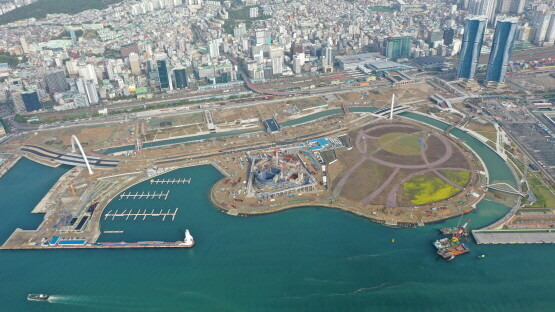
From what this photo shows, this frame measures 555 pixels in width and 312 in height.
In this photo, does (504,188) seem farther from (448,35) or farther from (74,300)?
(448,35)

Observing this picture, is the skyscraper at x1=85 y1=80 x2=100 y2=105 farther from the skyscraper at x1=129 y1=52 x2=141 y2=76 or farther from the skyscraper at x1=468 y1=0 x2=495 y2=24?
the skyscraper at x1=468 y1=0 x2=495 y2=24

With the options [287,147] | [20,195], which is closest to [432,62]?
[287,147]

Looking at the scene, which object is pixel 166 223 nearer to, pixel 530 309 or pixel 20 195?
pixel 20 195

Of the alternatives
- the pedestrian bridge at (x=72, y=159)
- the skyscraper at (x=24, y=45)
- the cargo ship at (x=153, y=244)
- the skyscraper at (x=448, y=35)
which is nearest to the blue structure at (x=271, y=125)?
the pedestrian bridge at (x=72, y=159)

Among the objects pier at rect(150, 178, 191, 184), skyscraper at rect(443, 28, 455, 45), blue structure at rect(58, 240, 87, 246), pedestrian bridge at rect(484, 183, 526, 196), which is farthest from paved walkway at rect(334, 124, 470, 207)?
skyscraper at rect(443, 28, 455, 45)

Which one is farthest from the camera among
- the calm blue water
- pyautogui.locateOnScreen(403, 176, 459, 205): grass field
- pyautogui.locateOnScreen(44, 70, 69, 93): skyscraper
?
Result: pyautogui.locateOnScreen(44, 70, 69, 93): skyscraper

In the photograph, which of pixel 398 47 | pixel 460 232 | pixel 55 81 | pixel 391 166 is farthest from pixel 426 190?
pixel 55 81
